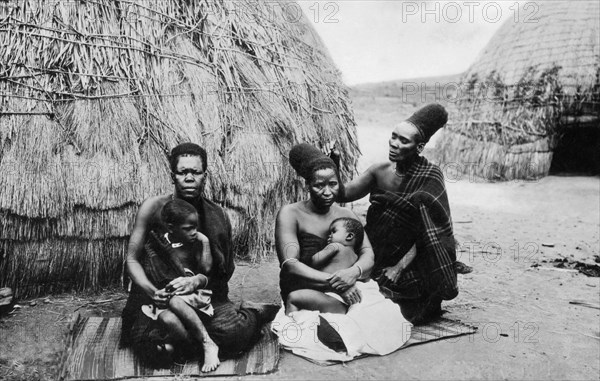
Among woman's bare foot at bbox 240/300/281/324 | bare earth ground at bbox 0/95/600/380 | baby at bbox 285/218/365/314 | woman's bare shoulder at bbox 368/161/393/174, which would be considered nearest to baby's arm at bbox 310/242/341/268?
baby at bbox 285/218/365/314

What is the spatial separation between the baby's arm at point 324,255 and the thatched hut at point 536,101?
7.02m

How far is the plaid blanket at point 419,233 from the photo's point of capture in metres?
3.22

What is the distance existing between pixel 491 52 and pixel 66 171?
29.4 ft

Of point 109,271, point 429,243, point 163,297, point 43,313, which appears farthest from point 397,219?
point 43,313

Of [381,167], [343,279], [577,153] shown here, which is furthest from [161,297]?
[577,153]

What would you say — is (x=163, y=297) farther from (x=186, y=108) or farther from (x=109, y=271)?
(x=186, y=108)

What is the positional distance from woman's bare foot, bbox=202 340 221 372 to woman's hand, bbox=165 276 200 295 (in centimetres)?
28

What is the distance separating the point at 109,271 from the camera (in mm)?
3789

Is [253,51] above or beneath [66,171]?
above

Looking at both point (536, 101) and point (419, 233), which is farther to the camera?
point (536, 101)

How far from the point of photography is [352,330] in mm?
2818

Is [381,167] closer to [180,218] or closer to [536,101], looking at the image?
[180,218]

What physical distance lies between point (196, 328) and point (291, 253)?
2.23 feet

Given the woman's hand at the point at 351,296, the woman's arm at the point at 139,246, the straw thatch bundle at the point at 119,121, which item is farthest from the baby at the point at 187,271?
the straw thatch bundle at the point at 119,121
